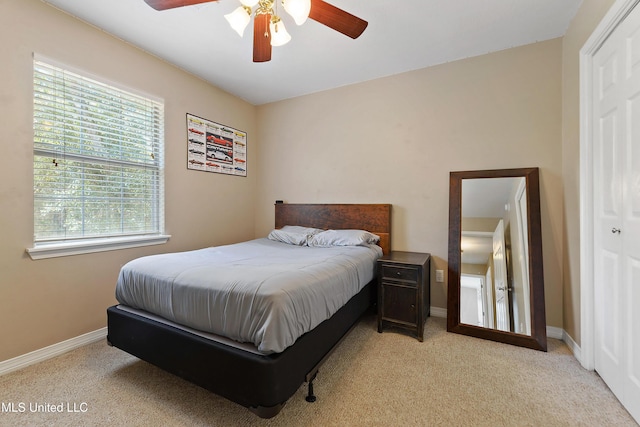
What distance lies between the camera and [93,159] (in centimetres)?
224

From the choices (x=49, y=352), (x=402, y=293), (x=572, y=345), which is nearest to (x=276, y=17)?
(x=402, y=293)

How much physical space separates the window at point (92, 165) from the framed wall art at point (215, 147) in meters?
0.33

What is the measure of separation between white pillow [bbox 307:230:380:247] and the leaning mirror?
2.55 feet

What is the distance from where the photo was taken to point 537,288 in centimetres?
219

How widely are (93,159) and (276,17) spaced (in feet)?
6.27

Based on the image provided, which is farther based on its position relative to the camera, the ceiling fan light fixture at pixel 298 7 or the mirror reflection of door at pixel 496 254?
the mirror reflection of door at pixel 496 254

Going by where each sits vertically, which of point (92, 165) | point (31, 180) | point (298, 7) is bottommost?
point (31, 180)

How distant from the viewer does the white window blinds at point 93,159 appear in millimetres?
1984

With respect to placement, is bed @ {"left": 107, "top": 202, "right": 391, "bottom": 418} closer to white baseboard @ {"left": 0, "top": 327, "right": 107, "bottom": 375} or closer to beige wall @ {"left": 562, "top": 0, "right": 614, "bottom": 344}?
white baseboard @ {"left": 0, "top": 327, "right": 107, "bottom": 375}

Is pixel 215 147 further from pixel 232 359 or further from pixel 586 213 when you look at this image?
pixel 586 213

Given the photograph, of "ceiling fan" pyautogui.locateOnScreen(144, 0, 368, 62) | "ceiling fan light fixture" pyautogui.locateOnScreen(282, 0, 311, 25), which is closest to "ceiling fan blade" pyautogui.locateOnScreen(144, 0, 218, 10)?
"ceiling fan" pyautogui.locateOnScreen(144, 0, 368, 62)

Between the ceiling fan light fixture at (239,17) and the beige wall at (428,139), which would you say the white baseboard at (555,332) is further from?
the ceiling fan light fixture at (239,17)

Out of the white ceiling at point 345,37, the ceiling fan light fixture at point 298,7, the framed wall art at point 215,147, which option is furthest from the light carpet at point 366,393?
the white ceiling at point 345,37

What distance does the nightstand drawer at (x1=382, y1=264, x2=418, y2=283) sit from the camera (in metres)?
2.28
